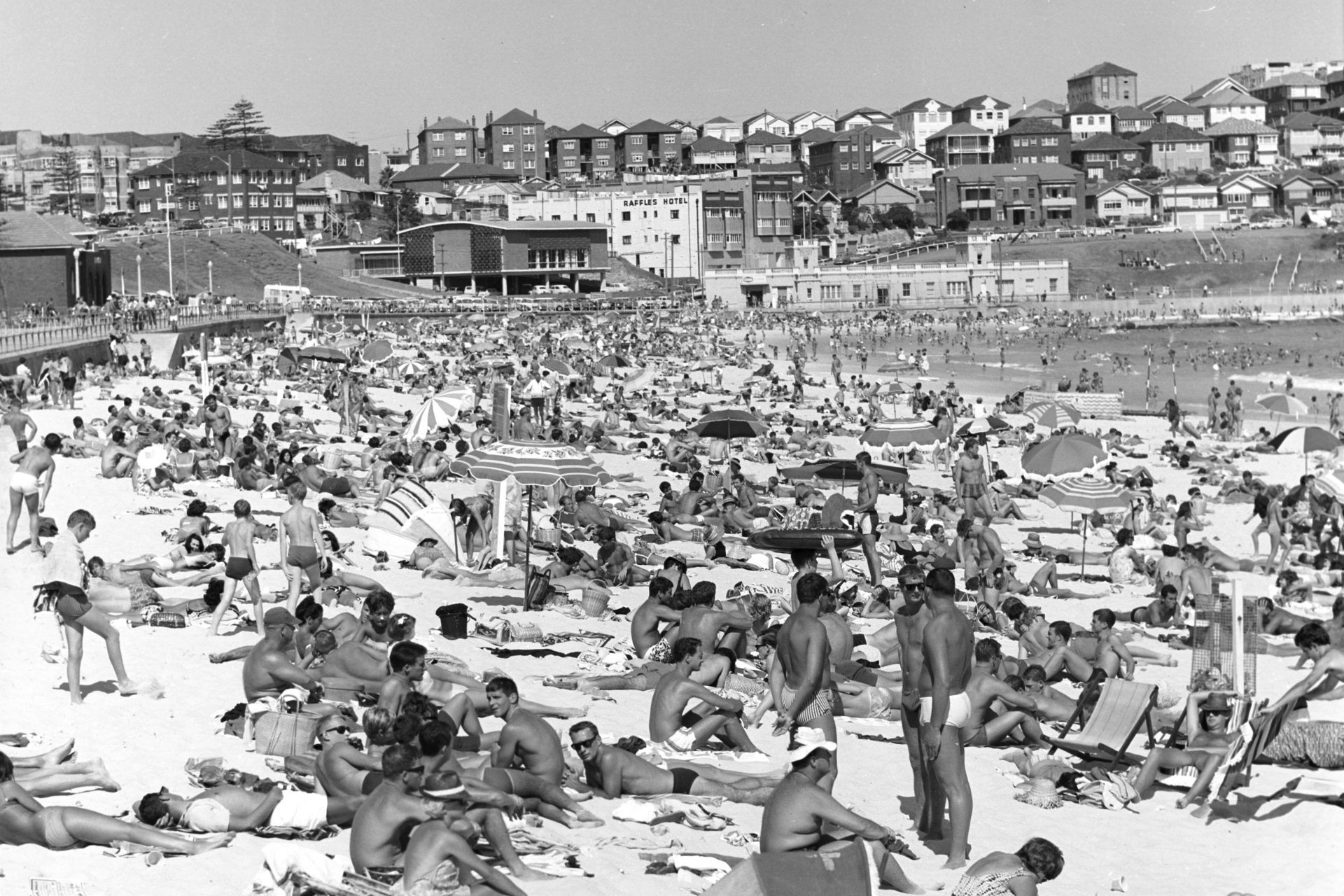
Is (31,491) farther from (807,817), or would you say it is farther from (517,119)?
(517,119)

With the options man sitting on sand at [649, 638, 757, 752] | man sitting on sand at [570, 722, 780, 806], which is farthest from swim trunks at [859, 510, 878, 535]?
man sitting on sand at [570, 722, 780, 806]

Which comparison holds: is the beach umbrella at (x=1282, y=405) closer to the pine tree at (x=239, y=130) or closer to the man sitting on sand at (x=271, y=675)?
the man sitting on sand at (x=271, y=675)

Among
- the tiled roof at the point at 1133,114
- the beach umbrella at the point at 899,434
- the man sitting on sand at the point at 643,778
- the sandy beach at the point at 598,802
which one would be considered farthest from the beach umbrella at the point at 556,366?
the tiled roof at the point at 1133,114

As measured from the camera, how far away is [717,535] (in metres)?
14.1

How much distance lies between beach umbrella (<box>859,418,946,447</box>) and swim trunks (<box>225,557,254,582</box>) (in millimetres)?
8771

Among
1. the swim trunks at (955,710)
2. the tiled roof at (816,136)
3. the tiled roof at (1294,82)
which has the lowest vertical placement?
the swim trunks at (955,710)

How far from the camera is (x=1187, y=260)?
96.4 metres

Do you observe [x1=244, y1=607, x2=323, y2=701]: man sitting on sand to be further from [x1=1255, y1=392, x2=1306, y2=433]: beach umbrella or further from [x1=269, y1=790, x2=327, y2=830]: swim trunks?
[x1=1255, y1=392, x2=1306, y2=433]: beach umbrella

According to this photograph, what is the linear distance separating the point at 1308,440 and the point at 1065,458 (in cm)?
381

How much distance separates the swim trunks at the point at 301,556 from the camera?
9945 mm

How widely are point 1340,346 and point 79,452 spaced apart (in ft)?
185

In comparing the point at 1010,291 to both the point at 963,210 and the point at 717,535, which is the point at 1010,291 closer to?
the point at 963,210

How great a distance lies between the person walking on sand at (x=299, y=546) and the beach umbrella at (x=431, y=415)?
20.5 feet

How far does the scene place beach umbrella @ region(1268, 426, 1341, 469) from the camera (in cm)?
1689
